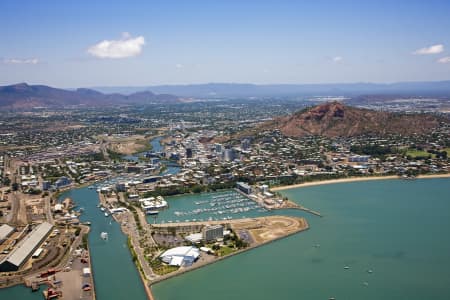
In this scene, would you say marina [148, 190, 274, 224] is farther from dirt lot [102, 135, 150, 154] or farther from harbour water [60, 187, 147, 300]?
dirt lot [102, 135, 150, 154]

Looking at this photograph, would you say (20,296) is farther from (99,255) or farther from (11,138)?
(11,138)

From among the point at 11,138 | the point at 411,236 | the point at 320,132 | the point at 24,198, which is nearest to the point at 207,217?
the point at 411,236

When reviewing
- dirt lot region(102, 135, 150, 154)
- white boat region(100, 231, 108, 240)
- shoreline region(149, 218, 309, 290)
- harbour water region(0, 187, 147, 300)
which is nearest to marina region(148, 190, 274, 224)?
harbour water region(0, 187, 147, 300)

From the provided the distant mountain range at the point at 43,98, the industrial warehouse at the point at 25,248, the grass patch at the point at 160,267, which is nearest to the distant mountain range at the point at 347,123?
the industrial warehouse at the point at 25,248

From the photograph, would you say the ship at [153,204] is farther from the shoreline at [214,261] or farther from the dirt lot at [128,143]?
the dirt lot at [128,143]

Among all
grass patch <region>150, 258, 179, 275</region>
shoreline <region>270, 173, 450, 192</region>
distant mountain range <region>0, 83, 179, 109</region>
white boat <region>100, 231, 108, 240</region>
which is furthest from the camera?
distant mountain range <region>0, 83, 179, 109</region>

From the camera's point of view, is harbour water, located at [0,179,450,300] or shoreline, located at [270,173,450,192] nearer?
harbour water, located at [0,179,450,300]
